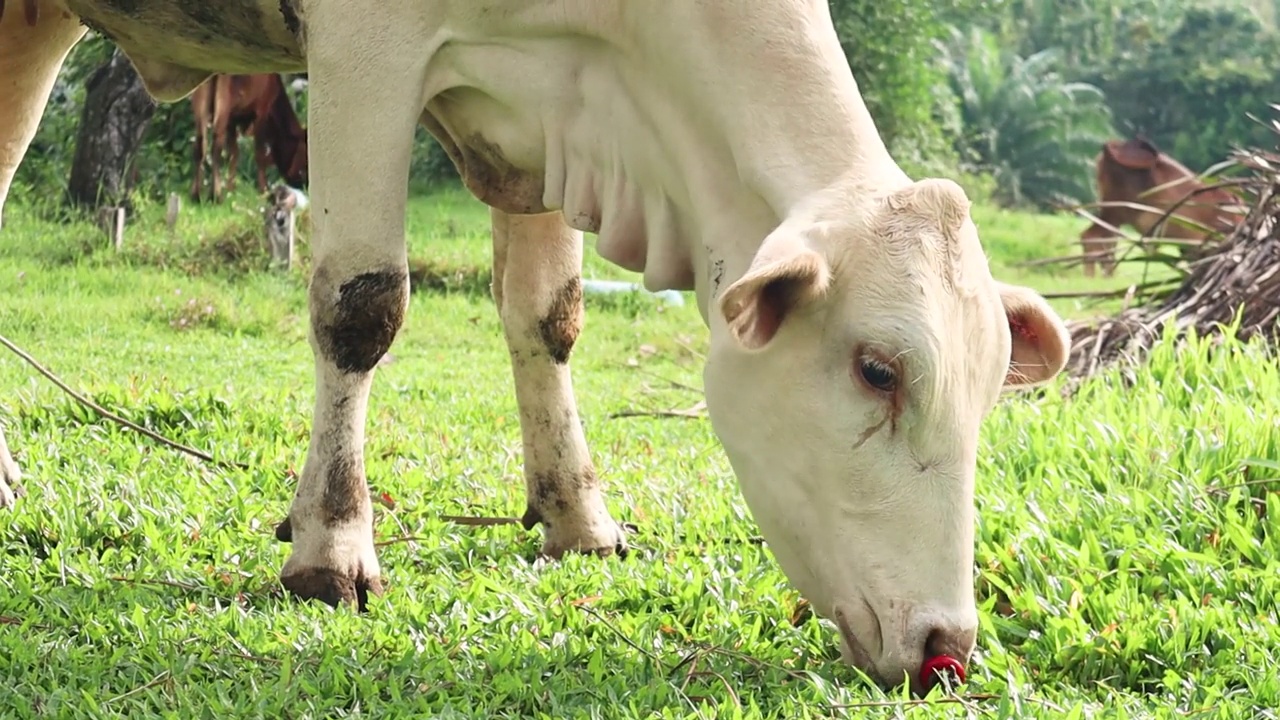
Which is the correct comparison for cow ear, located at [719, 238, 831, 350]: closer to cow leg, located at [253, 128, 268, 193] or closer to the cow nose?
the cow nose

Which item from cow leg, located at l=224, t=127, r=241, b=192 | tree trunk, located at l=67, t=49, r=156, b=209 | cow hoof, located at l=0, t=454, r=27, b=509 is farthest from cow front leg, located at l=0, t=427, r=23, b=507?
tree trunk, located at l=67, t=49, r=156, b=209

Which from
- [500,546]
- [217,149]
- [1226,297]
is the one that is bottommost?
[500,546]

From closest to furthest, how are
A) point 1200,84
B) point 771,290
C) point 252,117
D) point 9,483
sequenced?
point 771,290
point 9,483
point 252,117
point 1200,84

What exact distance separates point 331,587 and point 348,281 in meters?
0.68

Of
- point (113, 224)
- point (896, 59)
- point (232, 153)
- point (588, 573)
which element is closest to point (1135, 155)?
point (896, 59)

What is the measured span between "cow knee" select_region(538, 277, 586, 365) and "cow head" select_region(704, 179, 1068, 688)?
1.29 meters

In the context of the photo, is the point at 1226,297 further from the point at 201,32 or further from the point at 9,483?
the point at 9,483

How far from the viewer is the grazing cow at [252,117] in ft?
27.0

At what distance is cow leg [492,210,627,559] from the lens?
4.05 metres

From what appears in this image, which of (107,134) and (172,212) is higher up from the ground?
(107,134)

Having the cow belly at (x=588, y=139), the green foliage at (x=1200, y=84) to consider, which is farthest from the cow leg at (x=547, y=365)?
the green foliage at (x=1200, y=84)

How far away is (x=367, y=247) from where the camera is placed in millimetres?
3408

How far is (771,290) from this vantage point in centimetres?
274

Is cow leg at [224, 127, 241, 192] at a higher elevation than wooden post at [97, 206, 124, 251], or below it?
higher
